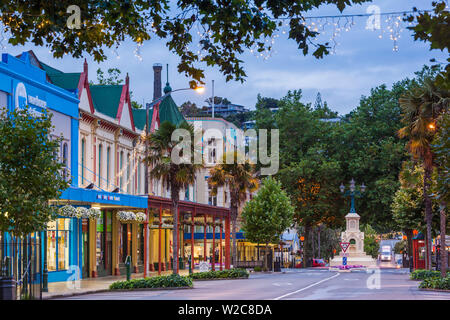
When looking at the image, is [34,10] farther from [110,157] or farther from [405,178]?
[110,157]

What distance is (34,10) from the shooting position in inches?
477

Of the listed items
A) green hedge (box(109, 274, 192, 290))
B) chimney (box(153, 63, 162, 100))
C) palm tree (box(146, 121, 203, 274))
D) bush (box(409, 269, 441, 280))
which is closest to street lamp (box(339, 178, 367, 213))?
chimney (box(153, 63, 162, 100))

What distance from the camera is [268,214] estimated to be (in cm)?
6406

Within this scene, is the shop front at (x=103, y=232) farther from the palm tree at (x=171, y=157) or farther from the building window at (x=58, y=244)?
the palm tree at (x=171, y=157)

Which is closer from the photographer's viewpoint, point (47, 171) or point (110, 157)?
point (47, 171)

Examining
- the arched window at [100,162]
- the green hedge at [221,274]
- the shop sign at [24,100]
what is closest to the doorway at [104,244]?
the arched window at [100,162]

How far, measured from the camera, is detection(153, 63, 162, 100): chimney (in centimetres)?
7281

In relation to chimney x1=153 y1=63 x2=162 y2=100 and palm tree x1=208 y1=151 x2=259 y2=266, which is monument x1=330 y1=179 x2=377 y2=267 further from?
chimney x1=153 y1=63 x2=162 y2=100

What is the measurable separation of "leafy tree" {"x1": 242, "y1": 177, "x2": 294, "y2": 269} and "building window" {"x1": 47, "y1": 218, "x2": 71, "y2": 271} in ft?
85.6

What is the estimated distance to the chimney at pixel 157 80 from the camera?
72.8m

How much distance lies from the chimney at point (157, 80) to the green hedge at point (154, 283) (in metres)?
39.0

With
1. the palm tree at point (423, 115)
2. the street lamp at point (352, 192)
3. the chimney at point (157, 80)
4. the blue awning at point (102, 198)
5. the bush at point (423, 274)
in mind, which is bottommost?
the bush at point (423, 274)
